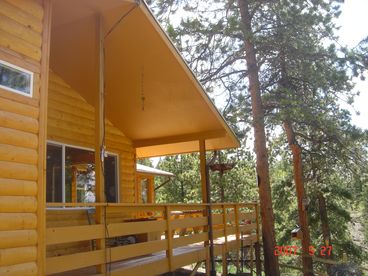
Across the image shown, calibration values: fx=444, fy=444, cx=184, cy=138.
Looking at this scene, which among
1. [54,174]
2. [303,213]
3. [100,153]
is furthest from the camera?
[303,213]

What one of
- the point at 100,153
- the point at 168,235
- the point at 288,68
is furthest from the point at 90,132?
the point at 288,68

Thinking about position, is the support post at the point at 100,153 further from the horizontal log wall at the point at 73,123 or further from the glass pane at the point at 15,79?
the horizontal log wall at the point at 73,123

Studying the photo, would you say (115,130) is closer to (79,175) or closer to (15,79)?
(79,175)

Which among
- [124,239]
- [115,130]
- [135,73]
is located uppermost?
[135,73]

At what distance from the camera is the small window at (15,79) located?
472cm

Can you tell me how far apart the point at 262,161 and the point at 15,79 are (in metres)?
10.3

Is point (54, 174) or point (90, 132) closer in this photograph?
point (54, 174)

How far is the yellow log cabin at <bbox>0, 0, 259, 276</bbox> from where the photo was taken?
4770mm

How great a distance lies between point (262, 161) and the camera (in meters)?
14.1

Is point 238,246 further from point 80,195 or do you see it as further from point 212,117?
point 80,195

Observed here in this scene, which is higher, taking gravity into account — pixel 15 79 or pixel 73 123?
pixel 73 123

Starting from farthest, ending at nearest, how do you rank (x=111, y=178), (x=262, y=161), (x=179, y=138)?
(x=262, y=161) → (x=179, y=138) → (x=111, y=178)

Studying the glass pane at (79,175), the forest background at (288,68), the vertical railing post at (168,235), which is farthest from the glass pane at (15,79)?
the forest background at (288,68)

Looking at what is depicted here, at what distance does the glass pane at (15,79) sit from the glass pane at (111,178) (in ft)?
16.9
